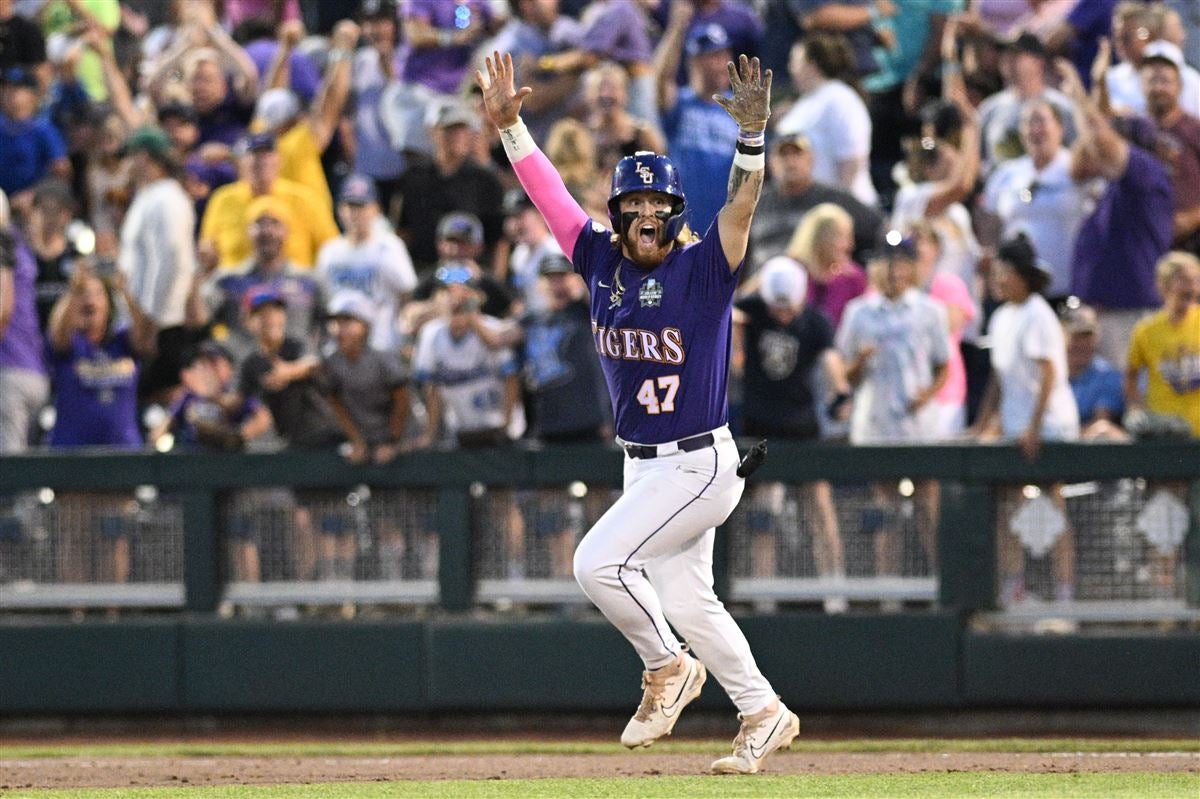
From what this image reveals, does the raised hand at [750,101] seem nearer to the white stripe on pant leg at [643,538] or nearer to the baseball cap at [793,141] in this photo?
the white stripe on pant leg at [643,538]

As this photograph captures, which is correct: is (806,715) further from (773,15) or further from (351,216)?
(773,15)

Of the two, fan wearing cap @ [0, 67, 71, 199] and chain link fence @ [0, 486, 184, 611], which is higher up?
fan wearing cap @ [0, 67, 71, 199]

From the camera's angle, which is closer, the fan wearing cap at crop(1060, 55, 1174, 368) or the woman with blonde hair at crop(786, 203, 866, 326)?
the fan wearing cap at crop(1060, 55, 1174, 368)

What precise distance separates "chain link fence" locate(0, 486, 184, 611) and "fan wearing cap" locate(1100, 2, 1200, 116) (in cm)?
568

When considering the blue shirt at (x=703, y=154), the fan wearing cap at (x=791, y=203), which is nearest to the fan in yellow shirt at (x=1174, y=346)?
the fan wearing cap at (x=791, y=203)

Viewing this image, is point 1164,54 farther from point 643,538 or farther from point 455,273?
point 643,538

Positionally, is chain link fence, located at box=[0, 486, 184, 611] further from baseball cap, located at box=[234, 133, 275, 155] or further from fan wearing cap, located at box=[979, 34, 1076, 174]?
fan wearing cap, located at box=[979, 34, 1076, 174]

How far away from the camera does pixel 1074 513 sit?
9.48 metres

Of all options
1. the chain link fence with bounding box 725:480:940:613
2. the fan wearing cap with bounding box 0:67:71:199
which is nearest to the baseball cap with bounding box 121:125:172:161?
the fan wearing cap with bounding box 0:67:71:199

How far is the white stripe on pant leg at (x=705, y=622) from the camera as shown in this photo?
6.70 meters

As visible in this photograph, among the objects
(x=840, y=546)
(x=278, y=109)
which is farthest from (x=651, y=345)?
Result: (x=278, y=109)

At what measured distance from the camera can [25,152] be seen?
12.4 meters

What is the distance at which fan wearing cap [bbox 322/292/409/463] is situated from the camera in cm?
998

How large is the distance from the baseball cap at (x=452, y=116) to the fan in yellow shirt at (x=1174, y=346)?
164 inches
